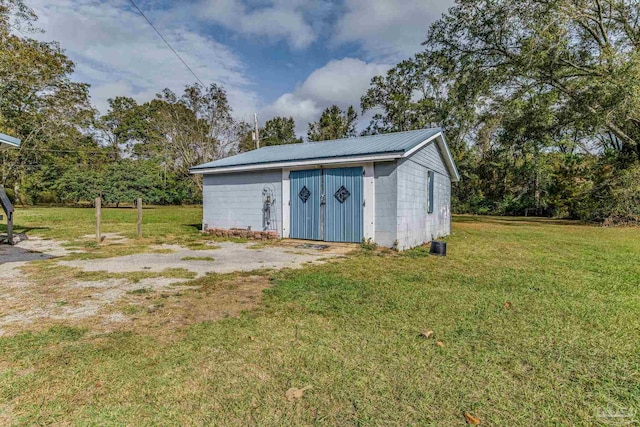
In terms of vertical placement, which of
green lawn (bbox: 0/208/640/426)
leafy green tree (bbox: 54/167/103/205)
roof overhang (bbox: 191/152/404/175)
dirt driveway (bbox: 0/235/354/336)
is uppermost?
leafy green tree (bbox: 54/167/103/205)

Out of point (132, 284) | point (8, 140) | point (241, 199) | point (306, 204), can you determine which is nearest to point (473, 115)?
point (306, 204)

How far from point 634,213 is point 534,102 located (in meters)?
7.57

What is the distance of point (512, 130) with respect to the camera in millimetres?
17562

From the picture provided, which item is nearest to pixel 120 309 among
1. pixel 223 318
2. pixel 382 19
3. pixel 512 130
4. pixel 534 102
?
pixel 223 318

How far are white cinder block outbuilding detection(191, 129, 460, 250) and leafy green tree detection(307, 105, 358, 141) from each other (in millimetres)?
25644

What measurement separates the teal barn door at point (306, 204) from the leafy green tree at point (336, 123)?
2790cm

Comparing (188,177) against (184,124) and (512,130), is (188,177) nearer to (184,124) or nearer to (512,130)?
(184,124)

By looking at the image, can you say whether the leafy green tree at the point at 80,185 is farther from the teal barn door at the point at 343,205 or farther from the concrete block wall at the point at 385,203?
the concrete block wall at the point at 385,203

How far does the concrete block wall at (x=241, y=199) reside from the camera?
9539mm

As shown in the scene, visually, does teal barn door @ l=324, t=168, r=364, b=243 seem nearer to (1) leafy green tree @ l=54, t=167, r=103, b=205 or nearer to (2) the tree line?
(2) the tree line

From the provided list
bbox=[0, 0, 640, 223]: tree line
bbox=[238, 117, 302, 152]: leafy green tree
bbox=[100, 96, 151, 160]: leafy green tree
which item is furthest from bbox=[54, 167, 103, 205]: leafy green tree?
bbox=[238, 117, 302, 152]: leafy green tree

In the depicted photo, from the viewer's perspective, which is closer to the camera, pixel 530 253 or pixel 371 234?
pixel 530 253

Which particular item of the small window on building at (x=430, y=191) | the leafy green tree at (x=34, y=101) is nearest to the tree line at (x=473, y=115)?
the leafy green tree at (x=34, y=101)

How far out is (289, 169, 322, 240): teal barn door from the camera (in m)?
8.73
